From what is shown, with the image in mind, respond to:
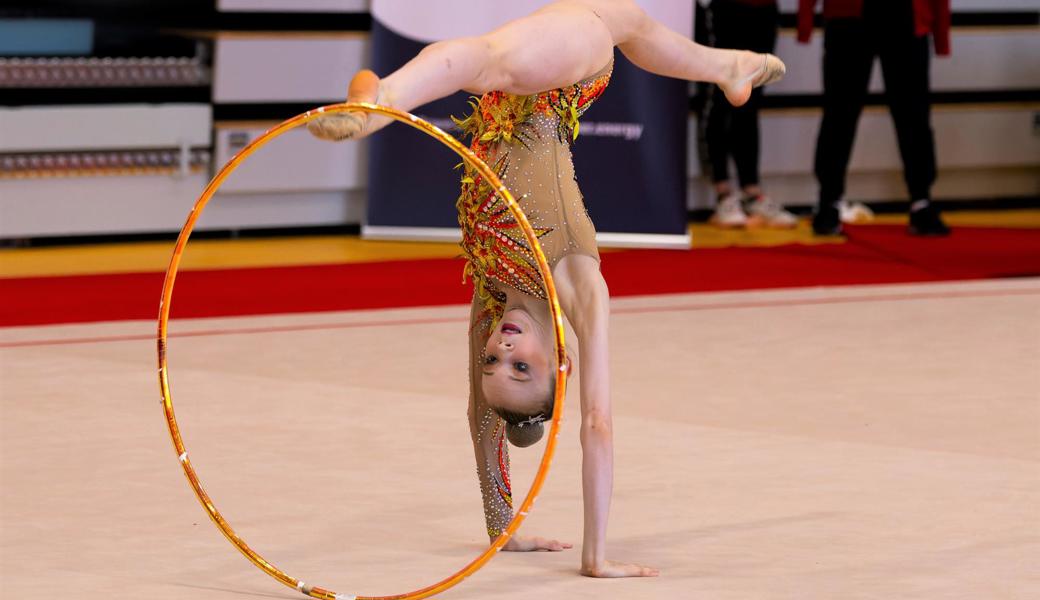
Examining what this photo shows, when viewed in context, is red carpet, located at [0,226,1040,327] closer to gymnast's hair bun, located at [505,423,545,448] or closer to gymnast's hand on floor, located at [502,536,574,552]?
gymnast's hand on floor, located at [502,536,574,552]

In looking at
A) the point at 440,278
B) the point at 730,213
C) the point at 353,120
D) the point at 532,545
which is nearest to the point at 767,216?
the point at 730,213

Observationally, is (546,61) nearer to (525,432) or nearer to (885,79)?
(525,432)

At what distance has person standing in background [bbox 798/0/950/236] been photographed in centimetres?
706

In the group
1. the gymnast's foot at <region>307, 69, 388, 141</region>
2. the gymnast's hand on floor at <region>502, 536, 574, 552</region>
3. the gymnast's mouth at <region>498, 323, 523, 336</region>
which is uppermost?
the gymnast's foot at <region>307, 69, 388, 141</region>

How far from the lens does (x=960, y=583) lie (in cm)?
304

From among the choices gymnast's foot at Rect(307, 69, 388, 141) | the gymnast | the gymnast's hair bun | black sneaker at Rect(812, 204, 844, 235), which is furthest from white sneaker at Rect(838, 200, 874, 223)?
gymnast's foot at Rect(307, 69, 388, 141)

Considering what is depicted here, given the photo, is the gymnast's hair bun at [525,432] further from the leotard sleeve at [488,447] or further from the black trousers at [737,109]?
the black trousers at [737,109]

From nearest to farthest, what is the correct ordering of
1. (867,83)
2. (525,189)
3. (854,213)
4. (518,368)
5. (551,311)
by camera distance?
1. (551,311)
2. (518,368)
3. (525,189)
4. (867,83)
5. (854,213)

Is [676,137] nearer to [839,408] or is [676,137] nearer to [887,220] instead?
[887,220]

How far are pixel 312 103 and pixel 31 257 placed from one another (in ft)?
4.13

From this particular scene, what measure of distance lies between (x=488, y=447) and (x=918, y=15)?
4.35 metres

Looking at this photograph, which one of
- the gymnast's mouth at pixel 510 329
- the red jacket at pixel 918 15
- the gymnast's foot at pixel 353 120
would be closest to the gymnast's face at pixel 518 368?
the gymnast's mouth at pixel 510 329

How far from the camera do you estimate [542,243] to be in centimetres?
306

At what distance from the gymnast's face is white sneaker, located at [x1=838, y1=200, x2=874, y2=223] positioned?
5012 mm
